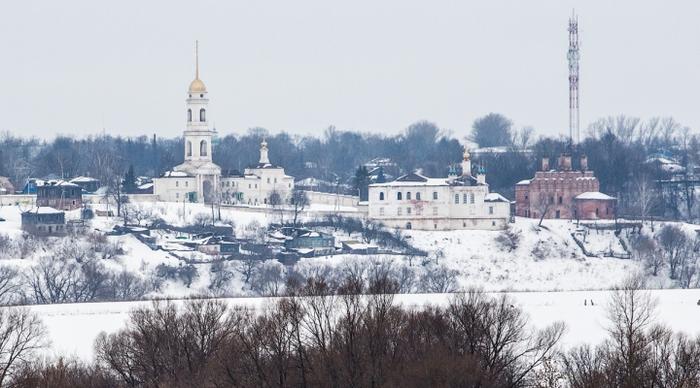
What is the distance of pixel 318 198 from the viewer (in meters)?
109

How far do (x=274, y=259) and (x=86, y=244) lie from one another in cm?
729

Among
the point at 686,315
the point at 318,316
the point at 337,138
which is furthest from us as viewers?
the point at 337,138

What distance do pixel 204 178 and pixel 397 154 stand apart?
3465cm

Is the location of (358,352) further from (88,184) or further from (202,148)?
(88,184)

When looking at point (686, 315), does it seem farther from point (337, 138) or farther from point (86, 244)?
point (337, 138)

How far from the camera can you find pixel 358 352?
44000mm

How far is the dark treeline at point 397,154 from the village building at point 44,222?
1572 cm

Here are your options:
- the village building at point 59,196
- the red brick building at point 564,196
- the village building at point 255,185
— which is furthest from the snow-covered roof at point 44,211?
the red brick building at point 564,196

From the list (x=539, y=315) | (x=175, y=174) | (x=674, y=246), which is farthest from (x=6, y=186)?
(x=539, y=315)

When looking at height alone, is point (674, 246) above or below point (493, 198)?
below

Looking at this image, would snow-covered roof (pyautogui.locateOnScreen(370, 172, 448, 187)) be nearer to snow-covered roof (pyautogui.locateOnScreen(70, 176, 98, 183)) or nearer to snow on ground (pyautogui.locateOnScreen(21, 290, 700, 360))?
snow-covered roof (pyautogui.locateOnScreen(70, 176, 98, 183))

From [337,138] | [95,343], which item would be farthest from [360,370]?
[337,138]

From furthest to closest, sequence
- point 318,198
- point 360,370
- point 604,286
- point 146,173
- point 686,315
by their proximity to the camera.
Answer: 1. point 146,173
2. point 318,198
3. point 604,286
4. point 686,315
5. point 360,370

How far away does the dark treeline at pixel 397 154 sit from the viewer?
112 meters
